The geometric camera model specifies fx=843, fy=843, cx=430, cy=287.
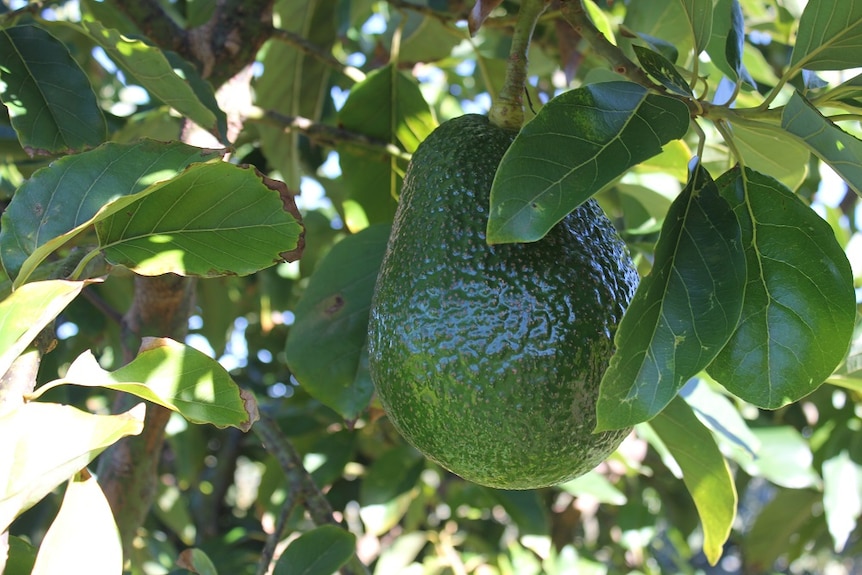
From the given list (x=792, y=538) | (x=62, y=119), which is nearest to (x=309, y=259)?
(x=62, y=119)

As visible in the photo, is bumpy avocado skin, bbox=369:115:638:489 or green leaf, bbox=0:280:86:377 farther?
bumpy avocado skin, bbox=369:115:638:489

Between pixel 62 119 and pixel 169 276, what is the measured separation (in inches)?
10.2

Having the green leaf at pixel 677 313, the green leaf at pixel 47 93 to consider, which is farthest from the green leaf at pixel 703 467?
the green leaf at pixel 47 93

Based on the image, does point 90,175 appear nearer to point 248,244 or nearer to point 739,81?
point 248,244

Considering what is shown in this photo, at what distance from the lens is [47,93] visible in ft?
3.22

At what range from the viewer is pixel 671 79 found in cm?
77

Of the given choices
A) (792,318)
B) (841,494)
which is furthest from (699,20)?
(841,494)

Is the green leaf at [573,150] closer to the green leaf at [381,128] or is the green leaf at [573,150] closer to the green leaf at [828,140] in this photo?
the green leaf at [828,140]

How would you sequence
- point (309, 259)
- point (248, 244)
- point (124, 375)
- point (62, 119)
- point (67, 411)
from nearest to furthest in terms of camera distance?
point (67, 411), point (124, 375), point (248, 244), point (62, 119), point (309, 259)

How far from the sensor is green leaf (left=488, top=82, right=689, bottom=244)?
636mm

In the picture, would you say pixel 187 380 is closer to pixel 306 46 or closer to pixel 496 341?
pixel 496 341

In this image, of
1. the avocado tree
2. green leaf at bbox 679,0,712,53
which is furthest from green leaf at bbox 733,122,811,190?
green leaf at bbox 679,0,712,53

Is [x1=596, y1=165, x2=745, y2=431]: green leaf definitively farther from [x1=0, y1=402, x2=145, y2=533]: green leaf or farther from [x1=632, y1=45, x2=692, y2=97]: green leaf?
[x1=0, y1=402, x2=145, y2=533]: green leaf

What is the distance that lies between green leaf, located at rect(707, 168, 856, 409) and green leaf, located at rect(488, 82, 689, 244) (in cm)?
15
